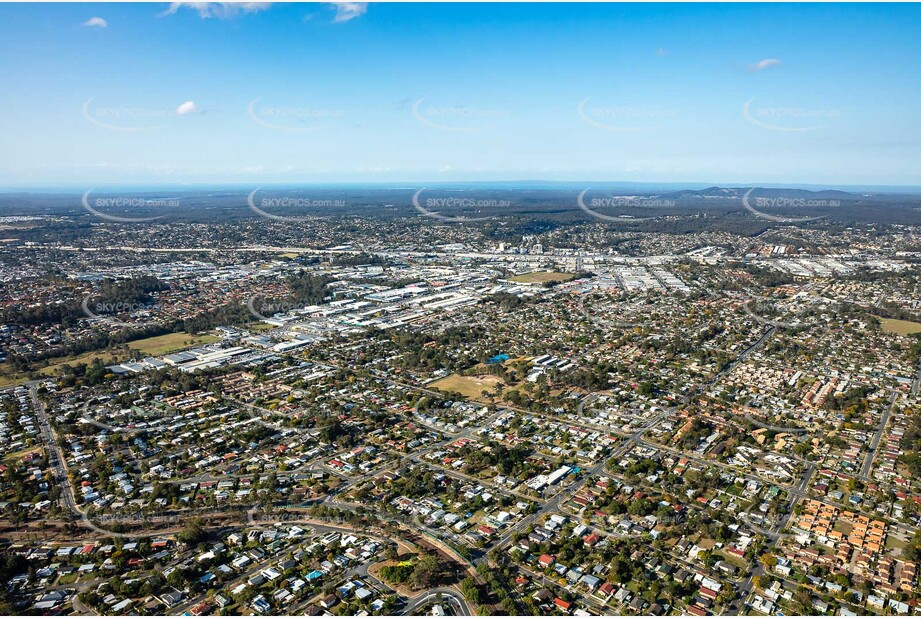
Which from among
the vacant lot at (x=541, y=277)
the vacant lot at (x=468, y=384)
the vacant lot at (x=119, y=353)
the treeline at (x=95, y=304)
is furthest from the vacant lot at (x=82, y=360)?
the vacant lot at (x=541, y=277)

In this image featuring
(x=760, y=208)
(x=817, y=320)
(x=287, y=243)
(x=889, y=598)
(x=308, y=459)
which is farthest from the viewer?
(x=760, y=208)

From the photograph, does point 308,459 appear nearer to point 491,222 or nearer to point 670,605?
point 670,605

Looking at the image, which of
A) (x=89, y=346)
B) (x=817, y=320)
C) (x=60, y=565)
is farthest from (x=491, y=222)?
(x=60, y=565)

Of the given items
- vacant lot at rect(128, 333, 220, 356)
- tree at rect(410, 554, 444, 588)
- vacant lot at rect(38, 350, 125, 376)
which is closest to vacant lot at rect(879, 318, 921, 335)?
tree at rect(410, 554, 444, 588)

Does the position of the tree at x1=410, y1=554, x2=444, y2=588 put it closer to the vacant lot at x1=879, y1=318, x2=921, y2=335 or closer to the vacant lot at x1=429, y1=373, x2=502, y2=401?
the vacant lot at x1=429, y1=373, x2=502, y2=401

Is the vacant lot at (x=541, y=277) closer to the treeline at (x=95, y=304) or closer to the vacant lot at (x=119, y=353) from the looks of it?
the vacant lot at (x=119, y=353)

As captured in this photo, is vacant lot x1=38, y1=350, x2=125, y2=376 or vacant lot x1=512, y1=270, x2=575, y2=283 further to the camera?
vacant lot x1=512, y1=270, x2=575, y2=283
